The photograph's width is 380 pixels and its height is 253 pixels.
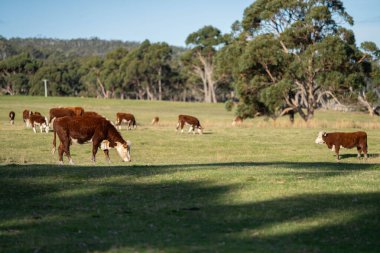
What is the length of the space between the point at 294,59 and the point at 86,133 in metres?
33.6

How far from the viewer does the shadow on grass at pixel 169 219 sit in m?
9.18

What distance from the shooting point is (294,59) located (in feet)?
171

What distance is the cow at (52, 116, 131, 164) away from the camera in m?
21.5

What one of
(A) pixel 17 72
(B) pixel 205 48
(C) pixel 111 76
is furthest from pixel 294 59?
(A) pixel 17 72

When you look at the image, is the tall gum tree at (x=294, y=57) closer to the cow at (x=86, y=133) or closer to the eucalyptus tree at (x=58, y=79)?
the cow at (x=86, y=133)

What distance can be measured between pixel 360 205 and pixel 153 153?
18433 mm

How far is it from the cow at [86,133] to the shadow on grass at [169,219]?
22.3ft

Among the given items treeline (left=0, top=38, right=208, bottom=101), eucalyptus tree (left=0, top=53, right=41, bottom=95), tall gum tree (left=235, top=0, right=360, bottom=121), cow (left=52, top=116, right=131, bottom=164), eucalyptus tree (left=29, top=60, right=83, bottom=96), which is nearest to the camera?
cow (left=52, top=116, right=131, bottom=164)

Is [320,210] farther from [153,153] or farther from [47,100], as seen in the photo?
[47,100]

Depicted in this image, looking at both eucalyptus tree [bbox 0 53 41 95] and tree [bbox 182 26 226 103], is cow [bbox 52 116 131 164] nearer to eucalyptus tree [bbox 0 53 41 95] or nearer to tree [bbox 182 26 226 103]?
tree [bbox 182 26 226 103]

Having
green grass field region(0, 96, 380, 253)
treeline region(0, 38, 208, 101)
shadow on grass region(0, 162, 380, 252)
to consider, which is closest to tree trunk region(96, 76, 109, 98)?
treeline region(0, 38, 208, 101)

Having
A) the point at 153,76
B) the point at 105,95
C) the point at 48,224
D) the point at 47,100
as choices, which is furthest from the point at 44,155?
the point at 105,95

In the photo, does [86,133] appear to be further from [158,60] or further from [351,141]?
[158,60]

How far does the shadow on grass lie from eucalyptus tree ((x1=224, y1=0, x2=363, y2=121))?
121ft
